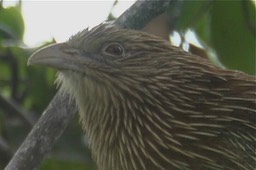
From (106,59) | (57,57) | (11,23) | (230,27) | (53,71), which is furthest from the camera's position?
(53,71)

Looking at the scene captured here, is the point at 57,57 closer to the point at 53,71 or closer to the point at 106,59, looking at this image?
the point at 106,59

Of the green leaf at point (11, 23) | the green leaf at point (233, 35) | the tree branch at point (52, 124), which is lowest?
the tree branch at point (52, 124)

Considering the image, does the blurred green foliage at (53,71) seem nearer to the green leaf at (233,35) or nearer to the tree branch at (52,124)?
the green leaf at (233,35)

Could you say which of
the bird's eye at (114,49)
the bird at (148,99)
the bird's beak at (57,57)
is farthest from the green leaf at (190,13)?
the bird's beak at (57,57)

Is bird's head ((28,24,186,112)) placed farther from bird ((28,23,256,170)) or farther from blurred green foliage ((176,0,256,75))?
blurred green foliage ((176,0,256,75))

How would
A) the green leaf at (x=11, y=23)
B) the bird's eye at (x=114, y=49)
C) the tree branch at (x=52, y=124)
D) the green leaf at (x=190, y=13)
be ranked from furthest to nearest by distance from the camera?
the green leaf at (x=11, y=23) < the green leaf at (x=190, y=13) < the bird's eye at (x=114, y=49) < the tree branch at (x=52, y=124)

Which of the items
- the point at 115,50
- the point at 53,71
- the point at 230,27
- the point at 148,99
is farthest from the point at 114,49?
the point at 53,71

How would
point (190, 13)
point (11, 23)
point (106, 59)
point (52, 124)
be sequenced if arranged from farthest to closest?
point (11, 23) < point (190, 13) < point (106, 59) < point (52, 124)
